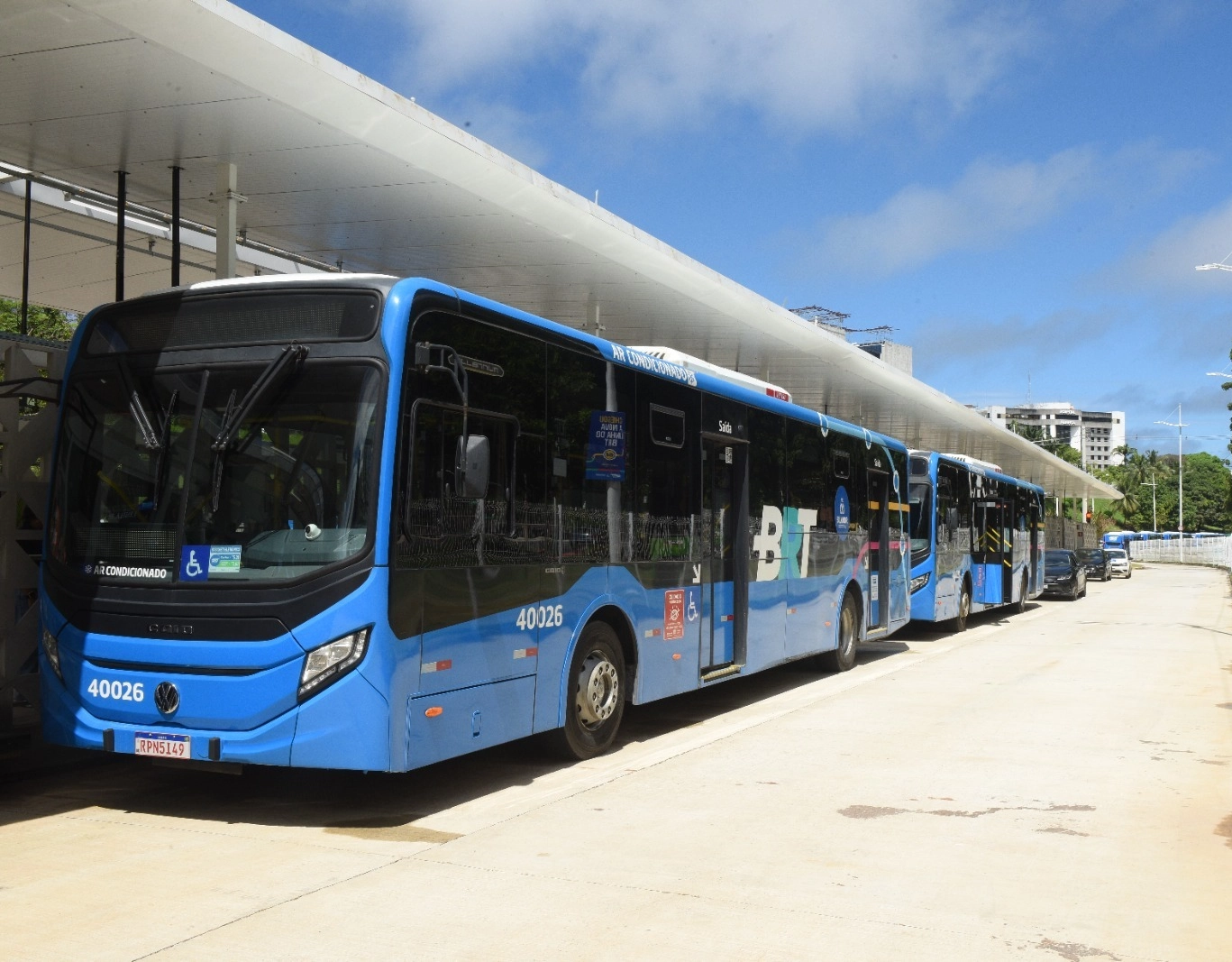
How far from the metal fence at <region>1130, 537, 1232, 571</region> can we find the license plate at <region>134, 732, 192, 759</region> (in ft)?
239

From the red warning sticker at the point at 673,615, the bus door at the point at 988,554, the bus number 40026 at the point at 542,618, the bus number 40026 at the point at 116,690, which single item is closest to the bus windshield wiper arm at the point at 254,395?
the bus number 40026 at the point at 116,690

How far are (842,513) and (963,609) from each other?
31.3 ft

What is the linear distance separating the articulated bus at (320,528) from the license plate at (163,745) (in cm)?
1

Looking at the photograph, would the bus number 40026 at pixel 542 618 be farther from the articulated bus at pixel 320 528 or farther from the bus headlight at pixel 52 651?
the bus headlight at pixel 52 651

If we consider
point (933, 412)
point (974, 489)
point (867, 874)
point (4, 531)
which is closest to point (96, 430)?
point (4, 531)

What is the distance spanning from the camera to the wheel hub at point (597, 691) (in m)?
9.15

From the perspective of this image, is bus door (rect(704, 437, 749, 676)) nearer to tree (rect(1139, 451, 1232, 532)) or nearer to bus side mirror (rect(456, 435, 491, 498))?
bus side mirror (rect(456, 435, 491, 498))

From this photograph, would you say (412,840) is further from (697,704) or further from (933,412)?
(933,412)

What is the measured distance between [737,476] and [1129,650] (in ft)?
34.0

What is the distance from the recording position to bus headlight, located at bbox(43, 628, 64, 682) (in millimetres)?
7490

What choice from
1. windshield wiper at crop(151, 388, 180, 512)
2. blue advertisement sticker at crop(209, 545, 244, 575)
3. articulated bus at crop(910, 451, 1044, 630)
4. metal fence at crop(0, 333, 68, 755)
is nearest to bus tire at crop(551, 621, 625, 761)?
blue advertisement sticker at crop(209, 545, 244, 575)

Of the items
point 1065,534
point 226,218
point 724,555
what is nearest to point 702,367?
point 724,555

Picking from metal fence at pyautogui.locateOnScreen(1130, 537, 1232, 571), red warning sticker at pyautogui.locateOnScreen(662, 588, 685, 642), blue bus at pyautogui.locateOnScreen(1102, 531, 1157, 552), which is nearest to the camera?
red warning sticker at pyautogui.locateOnScreen(662, 588, 685, 642)

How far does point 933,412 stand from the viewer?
3023cm
